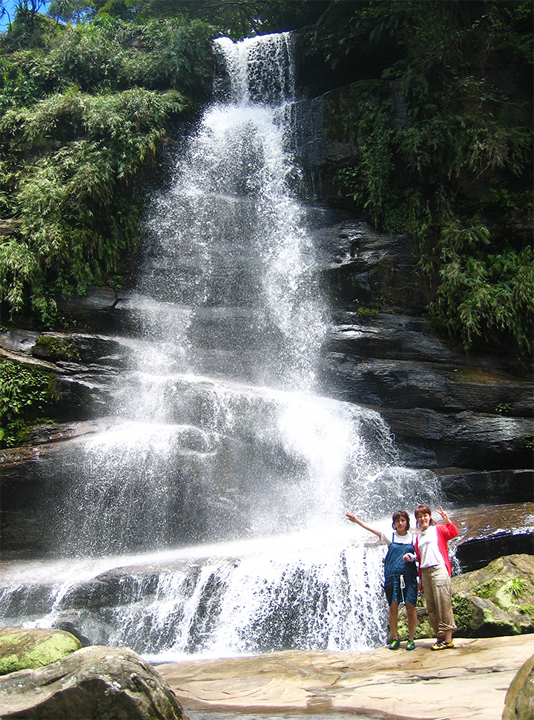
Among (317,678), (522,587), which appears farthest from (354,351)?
(317,678)

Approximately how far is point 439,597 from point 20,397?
822 cm

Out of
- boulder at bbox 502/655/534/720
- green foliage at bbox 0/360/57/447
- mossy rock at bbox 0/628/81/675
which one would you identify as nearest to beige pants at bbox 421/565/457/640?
boulder at bbox 502/655/534/720

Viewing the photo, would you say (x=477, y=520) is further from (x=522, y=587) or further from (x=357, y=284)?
(x=357, y=284)

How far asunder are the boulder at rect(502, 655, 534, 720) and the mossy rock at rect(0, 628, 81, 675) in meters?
3.38

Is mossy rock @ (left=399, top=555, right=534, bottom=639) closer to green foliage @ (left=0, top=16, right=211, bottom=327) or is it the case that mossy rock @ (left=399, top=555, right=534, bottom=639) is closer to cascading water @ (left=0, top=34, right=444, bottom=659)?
cascading water @ (left=0, top=34, right=444, bottom=659)

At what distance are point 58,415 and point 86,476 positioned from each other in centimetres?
182

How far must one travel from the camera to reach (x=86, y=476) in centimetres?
909

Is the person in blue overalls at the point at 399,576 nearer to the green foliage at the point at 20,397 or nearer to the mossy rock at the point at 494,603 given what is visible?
the mossy rock at the point at 494,603

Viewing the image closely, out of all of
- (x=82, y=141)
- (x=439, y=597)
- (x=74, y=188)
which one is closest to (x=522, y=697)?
→ (x=439, y=597)

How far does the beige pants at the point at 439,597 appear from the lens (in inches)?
188

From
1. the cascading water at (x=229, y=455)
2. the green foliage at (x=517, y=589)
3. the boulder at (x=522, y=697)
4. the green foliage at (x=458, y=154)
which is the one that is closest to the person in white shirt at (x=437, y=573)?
the green foliage at (x=517, y=589)

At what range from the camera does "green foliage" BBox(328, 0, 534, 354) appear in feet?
38.3

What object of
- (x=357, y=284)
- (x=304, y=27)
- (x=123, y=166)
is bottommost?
(x=357, y=284)

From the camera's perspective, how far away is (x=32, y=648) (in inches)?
171
